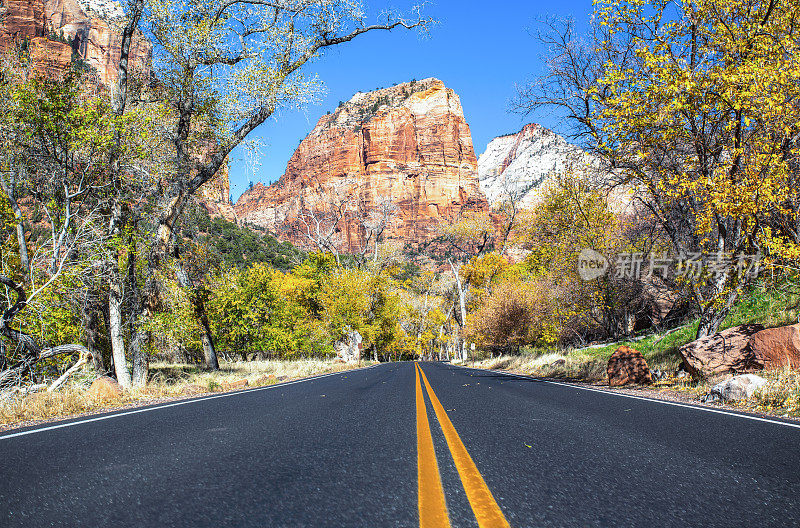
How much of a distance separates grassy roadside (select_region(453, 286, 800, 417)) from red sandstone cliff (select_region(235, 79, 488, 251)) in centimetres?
12536

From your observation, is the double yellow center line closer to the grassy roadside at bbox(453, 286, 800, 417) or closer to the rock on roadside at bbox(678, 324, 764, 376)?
the grassy roadside at bbox(453, 286, 800, 417)

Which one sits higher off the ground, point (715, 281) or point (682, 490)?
point (715, 281)

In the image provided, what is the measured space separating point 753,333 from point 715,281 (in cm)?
170

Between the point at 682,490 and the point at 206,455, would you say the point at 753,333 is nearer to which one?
the point at 682,490

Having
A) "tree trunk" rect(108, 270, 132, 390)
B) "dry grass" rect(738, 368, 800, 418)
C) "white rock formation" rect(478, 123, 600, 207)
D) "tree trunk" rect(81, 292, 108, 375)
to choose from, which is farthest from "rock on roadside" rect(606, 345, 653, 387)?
"tree trunk" rect(81, 292, 108, 375)

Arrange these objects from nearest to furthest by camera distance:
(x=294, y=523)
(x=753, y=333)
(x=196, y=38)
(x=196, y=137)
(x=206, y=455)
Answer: (x=294, y=523) → (x=206, y=455) → (x=753, y=333) → (x=196, y=38) → (x=196, y=137)

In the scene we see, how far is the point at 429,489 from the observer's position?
2.62 meters

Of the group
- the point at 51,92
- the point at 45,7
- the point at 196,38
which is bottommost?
the point at 51,92

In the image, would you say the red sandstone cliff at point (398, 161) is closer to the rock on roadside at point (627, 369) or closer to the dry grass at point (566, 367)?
the dry grass at point (566, 367)

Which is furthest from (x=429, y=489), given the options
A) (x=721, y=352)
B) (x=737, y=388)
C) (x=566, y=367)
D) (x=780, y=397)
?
(x=566, y=367)

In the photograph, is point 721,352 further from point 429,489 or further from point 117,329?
point 117,329

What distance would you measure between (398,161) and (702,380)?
151723 mm

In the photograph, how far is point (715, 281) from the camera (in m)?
10.6

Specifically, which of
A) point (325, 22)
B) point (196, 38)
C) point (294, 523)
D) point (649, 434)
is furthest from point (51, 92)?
point (649, 434)
